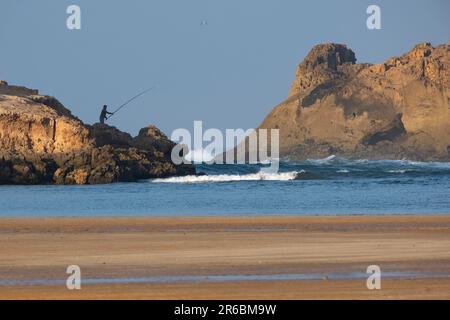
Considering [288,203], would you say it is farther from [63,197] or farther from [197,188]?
[197,188]

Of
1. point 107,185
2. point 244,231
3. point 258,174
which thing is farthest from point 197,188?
point 244,231

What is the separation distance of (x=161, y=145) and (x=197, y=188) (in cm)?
1701

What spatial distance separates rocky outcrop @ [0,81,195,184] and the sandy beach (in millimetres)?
34283

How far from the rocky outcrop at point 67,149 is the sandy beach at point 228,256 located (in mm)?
34283

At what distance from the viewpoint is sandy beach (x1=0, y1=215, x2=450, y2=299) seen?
1591cm

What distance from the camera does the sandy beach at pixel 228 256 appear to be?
52.2ft

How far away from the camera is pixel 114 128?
3041 inches

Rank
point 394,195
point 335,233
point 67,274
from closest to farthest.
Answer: point 67,274, point 335,233, point 394,195
